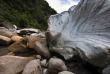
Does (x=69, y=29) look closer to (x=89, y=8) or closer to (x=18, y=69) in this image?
(x=89, y=8)

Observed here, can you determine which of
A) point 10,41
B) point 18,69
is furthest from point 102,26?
point 10,41

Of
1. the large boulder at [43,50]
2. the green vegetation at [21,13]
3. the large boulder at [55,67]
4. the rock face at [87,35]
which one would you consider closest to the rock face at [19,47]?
the large boulder at [43,50]

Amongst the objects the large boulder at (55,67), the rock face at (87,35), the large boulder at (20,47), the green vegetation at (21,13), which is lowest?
the large boulder at (55,67)

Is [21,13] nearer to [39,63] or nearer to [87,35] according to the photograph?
[39,63]

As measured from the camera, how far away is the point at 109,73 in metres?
1.08

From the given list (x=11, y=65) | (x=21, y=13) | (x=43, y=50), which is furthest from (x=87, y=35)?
(x=21, y=13)

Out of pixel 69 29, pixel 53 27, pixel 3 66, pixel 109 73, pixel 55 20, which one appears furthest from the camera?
pixel 55 20

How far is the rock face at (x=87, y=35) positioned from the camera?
1217 millimetres

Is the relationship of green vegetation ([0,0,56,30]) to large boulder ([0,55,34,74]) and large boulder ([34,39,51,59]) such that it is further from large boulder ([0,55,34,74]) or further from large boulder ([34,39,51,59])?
large boulder ([0,55,34,74])

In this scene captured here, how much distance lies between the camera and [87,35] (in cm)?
153

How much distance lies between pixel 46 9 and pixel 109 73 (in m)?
33.0

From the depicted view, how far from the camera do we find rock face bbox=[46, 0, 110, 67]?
3.99 ft

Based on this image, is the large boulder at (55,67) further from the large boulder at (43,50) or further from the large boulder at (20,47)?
the large boulder at (20,47)

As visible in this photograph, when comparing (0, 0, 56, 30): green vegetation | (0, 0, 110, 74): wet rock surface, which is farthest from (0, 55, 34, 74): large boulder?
(0, 0, 56, 30): green vegetation
